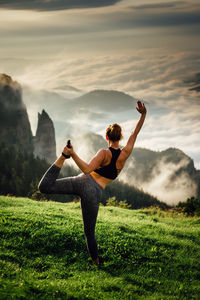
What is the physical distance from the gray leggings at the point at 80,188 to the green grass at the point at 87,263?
158 centimetres

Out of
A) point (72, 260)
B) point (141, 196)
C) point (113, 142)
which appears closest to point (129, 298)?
point (72, 260)

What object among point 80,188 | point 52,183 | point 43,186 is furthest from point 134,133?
point 43,186

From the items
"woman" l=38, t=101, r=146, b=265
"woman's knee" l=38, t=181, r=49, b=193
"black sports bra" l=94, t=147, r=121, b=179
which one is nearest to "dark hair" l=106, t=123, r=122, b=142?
"woman" l=38, t=101, r=146, b=265

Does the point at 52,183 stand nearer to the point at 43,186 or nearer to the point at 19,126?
the point at 43,186

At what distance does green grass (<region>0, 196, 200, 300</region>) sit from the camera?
23.9 feet

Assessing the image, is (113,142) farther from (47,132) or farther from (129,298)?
(47,132)

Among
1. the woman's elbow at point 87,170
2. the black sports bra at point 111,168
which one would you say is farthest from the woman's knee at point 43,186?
the black sports bra at point 111,168

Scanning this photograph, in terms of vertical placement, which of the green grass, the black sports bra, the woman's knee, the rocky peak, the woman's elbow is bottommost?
the green grass

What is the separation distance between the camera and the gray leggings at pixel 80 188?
702cm

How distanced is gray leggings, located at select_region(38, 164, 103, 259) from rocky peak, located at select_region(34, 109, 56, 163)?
579 ft

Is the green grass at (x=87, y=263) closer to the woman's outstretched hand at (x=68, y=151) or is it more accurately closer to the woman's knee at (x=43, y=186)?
the woman's knee at (x=43, y=186)

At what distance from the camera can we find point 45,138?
185000 mm

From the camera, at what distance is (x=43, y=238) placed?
9.97m

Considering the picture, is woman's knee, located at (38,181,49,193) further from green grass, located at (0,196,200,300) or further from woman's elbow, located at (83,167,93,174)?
green grass, located at (0,196,200,300)
